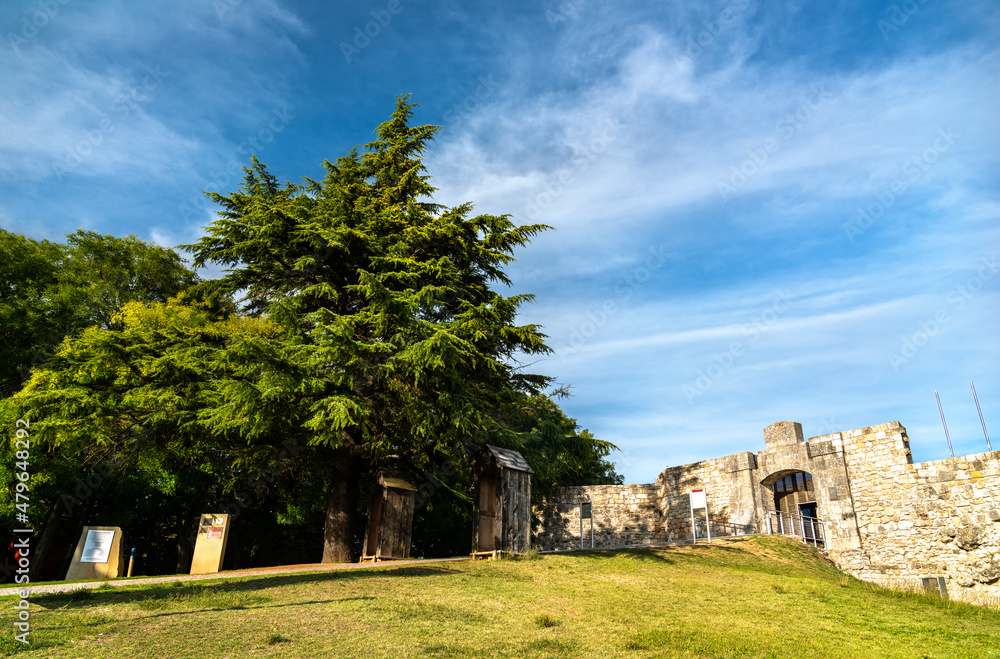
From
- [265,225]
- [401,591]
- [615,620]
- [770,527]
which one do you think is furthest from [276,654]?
[770,527]

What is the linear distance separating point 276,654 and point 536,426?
1747 cm

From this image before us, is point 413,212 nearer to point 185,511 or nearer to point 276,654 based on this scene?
point 276,654

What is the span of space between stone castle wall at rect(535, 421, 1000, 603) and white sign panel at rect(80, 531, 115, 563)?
1727 cm

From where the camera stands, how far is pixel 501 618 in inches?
302

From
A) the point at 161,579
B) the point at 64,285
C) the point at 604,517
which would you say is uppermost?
the point at 64,285

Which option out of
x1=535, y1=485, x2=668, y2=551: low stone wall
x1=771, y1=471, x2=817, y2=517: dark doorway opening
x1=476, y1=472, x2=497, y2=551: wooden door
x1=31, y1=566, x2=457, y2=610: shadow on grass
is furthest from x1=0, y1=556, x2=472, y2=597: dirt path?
x1=771, y1=471, x2=817, y2=517: dark doorway opening

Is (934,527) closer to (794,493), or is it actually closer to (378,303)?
(794,493)

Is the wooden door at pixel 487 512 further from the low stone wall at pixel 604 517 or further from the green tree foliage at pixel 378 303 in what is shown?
the low stone wall at pixel 604 517

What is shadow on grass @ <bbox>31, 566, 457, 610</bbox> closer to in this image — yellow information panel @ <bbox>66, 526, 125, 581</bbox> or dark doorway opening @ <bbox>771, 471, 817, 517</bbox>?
yellow information panel @ <bbox>66, 526, 125, 581</bbox>

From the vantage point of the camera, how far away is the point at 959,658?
276 inches

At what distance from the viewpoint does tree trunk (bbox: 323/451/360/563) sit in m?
13.5

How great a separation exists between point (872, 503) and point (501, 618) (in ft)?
45.0

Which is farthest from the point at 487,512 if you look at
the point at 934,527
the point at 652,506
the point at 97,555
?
the point at 934,527

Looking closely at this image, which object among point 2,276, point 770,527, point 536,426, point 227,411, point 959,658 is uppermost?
point 2,276
